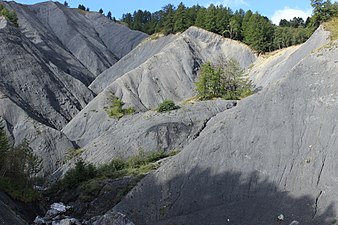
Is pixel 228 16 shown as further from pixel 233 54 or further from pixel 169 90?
pixel 169 90

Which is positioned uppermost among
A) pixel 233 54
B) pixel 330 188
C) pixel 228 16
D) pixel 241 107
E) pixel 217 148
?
pixel 228 16

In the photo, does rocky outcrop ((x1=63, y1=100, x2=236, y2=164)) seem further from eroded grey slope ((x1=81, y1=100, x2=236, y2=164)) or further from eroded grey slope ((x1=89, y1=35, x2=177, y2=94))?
eroded grey slope ((x1=89, y1=35, x2=177, y2=94))

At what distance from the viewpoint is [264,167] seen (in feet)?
104

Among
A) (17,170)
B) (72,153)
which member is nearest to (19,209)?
(17,170)

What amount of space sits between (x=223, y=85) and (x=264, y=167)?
29330 mm

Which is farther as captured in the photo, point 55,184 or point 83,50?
point 83,50

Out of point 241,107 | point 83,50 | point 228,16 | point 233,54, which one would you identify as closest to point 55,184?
point 241,107

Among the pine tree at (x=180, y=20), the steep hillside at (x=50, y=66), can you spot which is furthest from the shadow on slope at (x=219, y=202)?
the pine tree at (x=180, y=20)

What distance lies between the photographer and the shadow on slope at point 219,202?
28.1m

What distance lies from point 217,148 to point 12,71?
4757 cm

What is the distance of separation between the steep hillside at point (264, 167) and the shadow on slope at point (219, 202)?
57 mm

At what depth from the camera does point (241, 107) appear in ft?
121

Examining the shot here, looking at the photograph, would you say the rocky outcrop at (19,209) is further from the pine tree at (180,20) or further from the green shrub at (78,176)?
the pine tree at (180,20)

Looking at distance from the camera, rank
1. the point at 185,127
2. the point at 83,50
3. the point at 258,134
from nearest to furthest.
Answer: the point at 258,134 → the point at 185,127 → the point at 83,50
